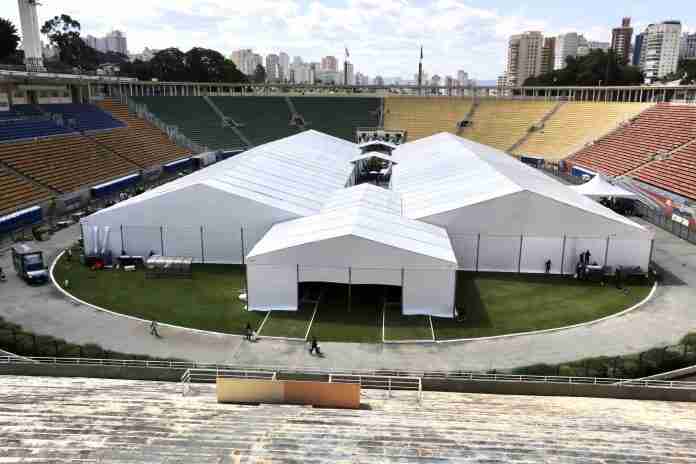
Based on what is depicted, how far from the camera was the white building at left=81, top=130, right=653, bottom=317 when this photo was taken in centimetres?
2152

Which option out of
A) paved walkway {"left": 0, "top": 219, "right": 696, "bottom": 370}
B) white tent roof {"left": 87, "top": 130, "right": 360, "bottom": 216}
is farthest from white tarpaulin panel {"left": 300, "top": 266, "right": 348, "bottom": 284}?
white tent roof {"left": 87, "top": 130, "right": 360, "bottom": 216}

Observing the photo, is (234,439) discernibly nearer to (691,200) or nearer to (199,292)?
(199,292)

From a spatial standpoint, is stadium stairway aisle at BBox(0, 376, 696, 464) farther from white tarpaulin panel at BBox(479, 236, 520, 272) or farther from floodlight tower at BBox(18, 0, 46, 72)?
floodlight tower at BBox(18, 0, 46, 72)

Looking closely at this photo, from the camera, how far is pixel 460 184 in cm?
3098

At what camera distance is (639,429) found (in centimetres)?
1235

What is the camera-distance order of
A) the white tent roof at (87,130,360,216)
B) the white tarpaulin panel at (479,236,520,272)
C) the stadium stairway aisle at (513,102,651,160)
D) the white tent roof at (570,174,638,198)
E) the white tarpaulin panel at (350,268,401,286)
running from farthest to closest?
the stadium stairway aisle at (513,102,651,160), the white tent roof at (570,174,638,198), the white tent roof at (87,130,360,216), the white tarpaulin panel at (479,236,520,272), the white tarpaulin panel at (350,268,401,286)

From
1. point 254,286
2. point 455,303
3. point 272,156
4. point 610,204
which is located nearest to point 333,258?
point 254,286

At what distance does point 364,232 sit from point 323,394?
9762 mm

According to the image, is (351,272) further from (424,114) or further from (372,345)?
(424,114)

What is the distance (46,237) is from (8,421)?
2309 centimetres

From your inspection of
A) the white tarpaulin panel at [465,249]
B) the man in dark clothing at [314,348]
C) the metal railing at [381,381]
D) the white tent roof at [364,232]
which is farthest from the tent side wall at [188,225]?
the metal railing at [381,381]

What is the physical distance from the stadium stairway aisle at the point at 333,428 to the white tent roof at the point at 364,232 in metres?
8.35

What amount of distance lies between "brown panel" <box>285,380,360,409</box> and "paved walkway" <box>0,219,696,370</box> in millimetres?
4260

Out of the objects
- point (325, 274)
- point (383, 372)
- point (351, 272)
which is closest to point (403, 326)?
point (351, 272)
